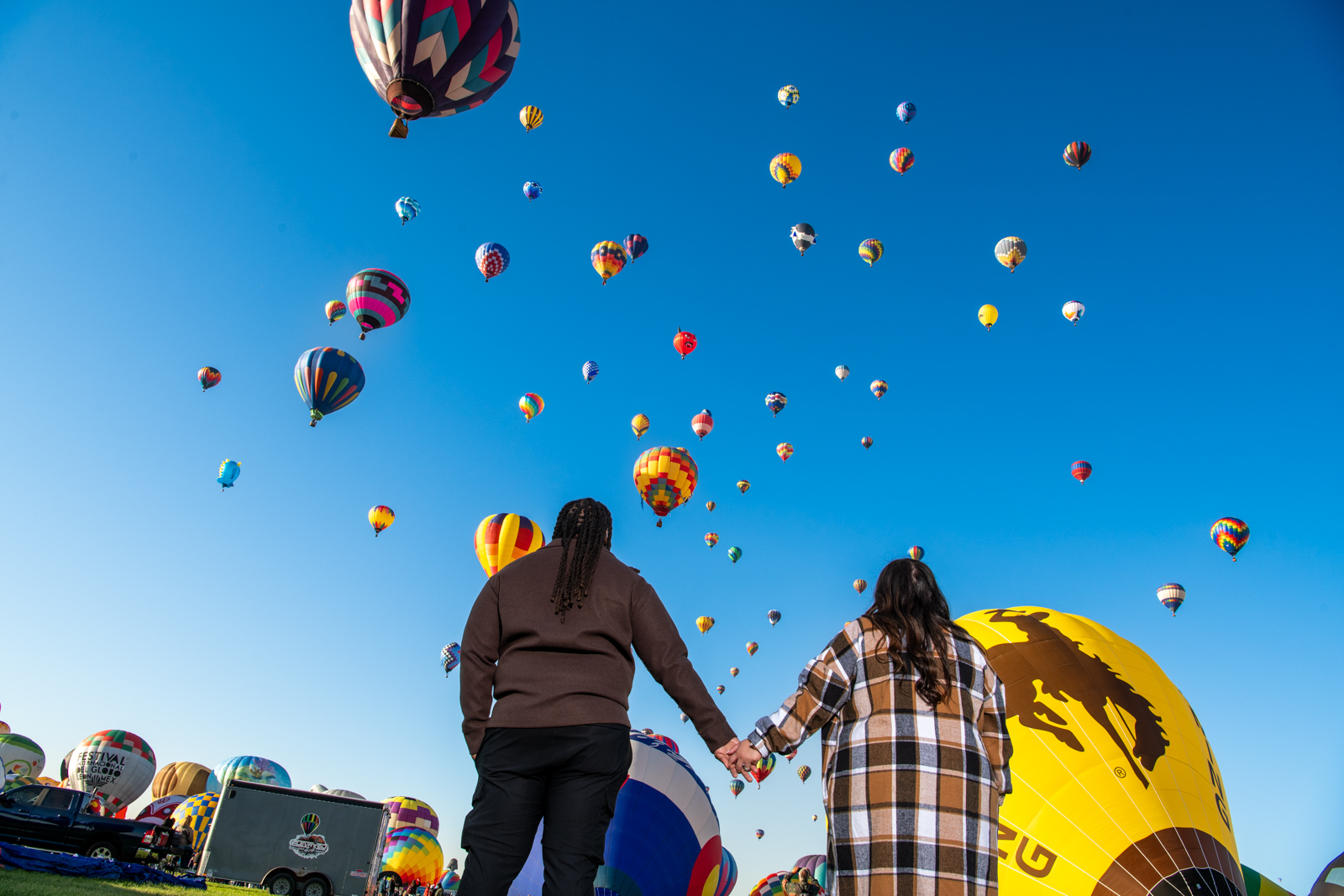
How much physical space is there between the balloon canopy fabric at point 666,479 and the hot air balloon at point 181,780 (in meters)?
21.7

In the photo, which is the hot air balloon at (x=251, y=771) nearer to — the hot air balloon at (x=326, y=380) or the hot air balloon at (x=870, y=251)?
the hot air balloon at (x=326, y=380)

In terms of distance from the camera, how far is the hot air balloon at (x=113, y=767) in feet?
92.3

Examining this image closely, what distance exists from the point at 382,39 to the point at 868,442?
22011 millimetres

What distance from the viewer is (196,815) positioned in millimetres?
21734

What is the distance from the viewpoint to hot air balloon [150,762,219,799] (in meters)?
31.2

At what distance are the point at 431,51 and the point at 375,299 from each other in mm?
10186

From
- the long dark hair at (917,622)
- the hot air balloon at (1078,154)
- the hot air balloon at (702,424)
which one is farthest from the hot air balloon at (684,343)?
the long dark hair at (917,622)

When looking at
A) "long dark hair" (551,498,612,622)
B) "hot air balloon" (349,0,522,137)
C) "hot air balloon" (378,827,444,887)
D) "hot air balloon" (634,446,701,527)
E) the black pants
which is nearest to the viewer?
the black pants

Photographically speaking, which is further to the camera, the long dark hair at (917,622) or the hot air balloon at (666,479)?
the hot air balloon at (666,479)

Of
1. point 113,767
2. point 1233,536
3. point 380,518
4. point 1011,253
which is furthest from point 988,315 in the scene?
point 113,767

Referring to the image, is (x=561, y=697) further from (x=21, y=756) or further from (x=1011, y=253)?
(x=21, y=756)

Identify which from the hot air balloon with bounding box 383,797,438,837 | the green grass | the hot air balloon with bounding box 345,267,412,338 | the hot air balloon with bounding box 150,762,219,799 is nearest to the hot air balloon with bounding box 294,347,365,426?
the hot air balloon with bounding box 345,267,412,338

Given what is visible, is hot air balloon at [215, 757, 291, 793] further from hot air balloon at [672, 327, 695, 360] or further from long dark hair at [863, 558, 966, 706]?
long dark hair at [863, 558, 966, 706]

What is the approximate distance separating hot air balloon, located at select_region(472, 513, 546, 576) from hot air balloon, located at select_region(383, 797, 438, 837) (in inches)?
527
